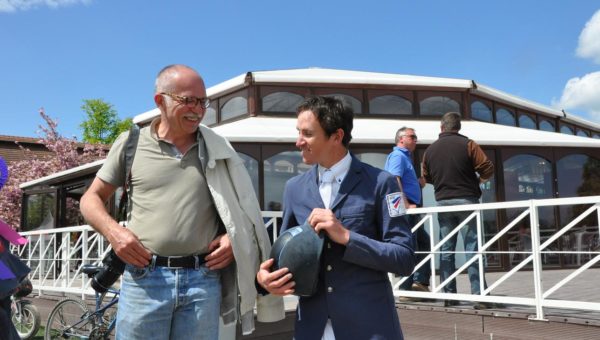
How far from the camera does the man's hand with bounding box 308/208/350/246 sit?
1813mm

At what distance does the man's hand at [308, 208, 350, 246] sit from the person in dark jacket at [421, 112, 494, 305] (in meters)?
3.49

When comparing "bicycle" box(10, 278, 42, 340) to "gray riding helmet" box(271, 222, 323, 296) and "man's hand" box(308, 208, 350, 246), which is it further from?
"man's hand" box(308, 208, 350, 246)

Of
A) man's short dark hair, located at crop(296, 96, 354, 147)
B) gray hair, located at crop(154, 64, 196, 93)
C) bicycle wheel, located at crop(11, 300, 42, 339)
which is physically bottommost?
bicycle wheel, located at crop(11, 300, 42, 339)

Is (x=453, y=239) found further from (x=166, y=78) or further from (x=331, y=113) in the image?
(x=166, y=78)

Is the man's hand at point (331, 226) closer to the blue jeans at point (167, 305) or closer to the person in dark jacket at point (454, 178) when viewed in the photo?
the blue jeans at point (167, 305)

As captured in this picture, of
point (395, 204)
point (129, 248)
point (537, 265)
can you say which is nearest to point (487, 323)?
point (537, 265)

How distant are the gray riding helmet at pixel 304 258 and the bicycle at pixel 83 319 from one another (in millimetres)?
3964

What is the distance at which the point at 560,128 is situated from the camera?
1659 centimetres

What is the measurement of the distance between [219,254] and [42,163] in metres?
20.0

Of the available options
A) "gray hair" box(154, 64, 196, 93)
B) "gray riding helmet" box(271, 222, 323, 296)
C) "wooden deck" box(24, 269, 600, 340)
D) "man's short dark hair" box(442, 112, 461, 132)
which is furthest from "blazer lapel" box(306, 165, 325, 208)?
"man's short dark hair" box(442, 112, 461, 132)

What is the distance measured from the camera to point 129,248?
7.04ft

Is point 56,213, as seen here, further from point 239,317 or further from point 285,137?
point 239,317

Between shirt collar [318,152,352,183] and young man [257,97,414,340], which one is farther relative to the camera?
shirt collar [318,152,352,183]

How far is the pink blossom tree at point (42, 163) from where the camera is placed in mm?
18484
